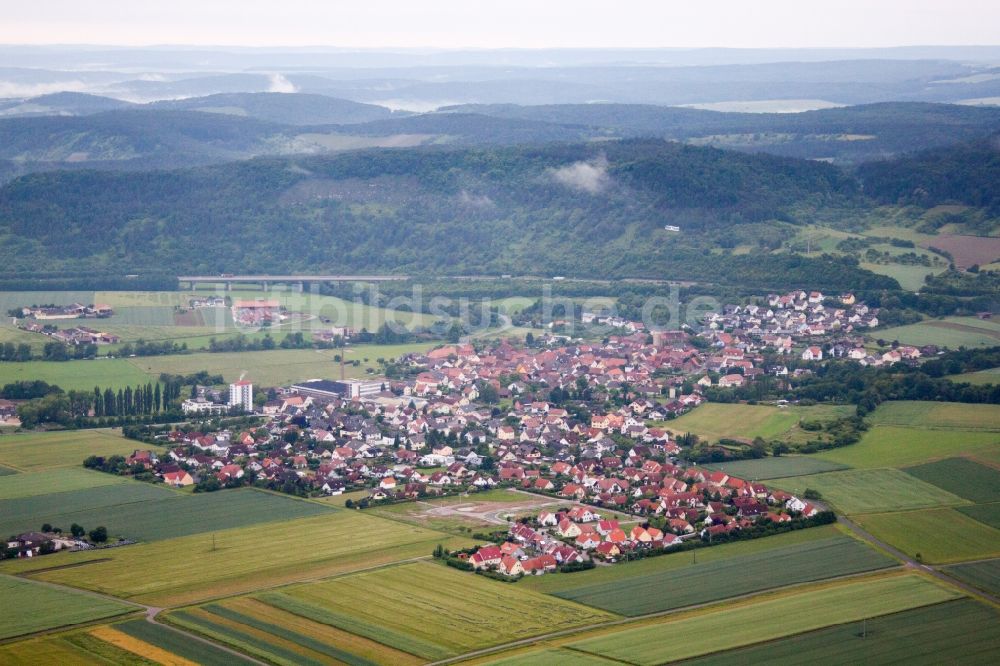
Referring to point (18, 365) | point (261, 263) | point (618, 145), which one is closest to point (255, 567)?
point (18, 365)

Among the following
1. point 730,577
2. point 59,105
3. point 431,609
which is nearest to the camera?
point 431,609

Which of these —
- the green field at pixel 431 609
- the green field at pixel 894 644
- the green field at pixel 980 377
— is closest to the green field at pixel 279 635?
the green field at pixel 431 609

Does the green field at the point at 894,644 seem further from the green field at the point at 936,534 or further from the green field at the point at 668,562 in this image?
the green field at the point at 668,562

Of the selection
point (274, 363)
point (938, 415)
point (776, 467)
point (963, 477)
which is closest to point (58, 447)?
point (274, 363)

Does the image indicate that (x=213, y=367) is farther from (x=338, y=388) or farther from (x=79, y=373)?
(x=338, y=388)

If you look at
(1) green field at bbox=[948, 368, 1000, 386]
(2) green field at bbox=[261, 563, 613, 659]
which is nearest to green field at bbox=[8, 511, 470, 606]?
(2) green field at bbox=[261, 563, 613, 659]

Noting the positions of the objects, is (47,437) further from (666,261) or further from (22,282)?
Answer: (666,261)
